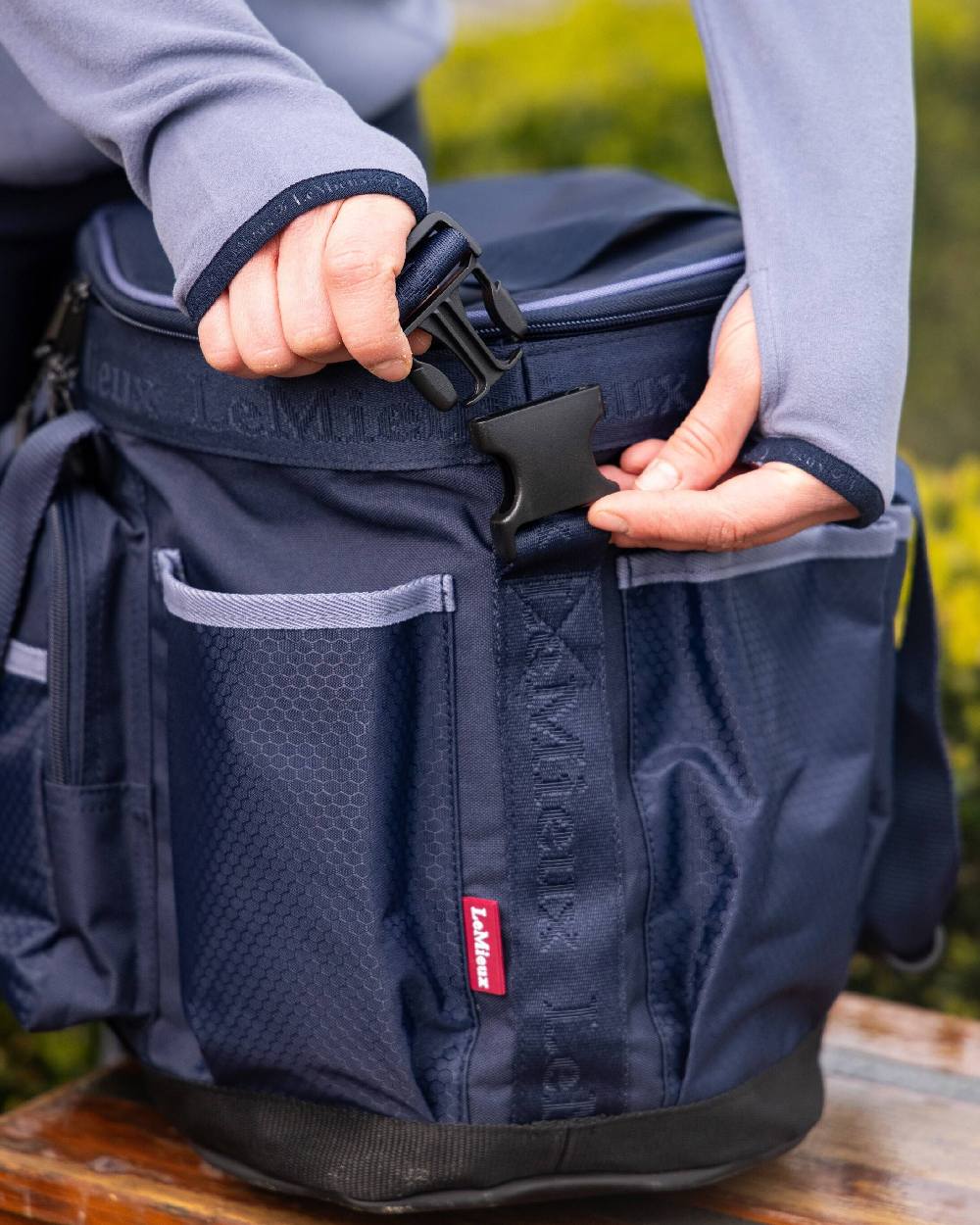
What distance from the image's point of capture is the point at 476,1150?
964mm

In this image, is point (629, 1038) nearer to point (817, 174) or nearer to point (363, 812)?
point (363, 812)

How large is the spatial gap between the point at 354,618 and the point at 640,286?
0.30 meters

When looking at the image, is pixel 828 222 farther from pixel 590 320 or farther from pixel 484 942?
pixel 484 942

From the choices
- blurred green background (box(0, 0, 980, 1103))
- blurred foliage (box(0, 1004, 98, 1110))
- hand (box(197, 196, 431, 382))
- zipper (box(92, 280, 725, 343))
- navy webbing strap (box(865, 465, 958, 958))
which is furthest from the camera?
blurred green background (box(0, 0, 980, 1103))

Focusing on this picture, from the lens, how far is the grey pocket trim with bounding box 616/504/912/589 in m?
0.97

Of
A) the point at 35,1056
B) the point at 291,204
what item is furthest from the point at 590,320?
the point at 35,1056

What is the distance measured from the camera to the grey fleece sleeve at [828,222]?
2.98ft

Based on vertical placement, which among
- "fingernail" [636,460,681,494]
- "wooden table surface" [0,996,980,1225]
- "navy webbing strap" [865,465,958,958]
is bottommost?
"wooden table surface" [0,996,980,1225]

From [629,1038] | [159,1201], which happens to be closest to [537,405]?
[629,1038]

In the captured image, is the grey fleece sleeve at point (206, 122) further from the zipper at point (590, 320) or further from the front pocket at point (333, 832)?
the front pocket at point (333, 832)

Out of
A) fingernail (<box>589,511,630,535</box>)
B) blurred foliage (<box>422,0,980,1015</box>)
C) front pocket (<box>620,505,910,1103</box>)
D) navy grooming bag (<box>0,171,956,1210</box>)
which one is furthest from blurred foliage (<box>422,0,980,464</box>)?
fingernail (<box>589,511,630,535</box>)

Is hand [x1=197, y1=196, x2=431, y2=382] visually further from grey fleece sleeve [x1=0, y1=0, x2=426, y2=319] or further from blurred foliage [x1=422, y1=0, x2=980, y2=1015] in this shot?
blurred foliage [x1=422, y1=0, x2=980, y2=1015]

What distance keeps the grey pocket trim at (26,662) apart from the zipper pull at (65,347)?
19cm

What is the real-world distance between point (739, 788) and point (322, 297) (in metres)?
0.45
